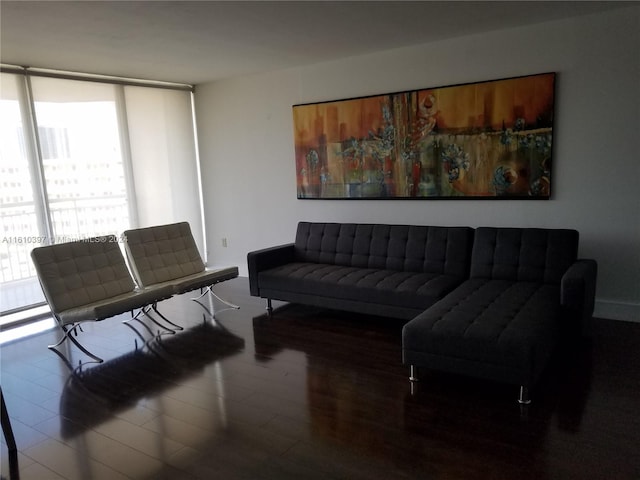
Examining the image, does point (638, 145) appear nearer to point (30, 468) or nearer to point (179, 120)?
point (30, 468)

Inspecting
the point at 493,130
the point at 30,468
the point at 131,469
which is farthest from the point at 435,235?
the point at 30,468

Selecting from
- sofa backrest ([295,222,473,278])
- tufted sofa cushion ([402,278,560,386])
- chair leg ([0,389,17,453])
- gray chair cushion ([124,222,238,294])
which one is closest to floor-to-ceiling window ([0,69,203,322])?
gray chair cushion ([124,222,238,294])

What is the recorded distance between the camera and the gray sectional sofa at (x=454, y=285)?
267 cm

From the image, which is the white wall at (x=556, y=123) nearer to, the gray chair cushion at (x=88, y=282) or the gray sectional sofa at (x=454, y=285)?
the gray sectional sofa at (x=454, y=285)

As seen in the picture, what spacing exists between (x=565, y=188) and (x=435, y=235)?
44.4 inches

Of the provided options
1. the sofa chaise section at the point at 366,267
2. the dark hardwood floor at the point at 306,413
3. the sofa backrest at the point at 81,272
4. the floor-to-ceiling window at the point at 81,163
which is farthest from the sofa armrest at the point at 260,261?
the floor-to-ceiling window at the point at 81,163

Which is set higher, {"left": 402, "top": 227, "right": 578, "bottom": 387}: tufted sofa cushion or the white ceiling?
the white ceiling

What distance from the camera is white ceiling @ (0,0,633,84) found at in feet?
10.3

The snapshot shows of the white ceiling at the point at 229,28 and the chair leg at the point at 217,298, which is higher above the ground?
the white ceiling at the point at 229,28

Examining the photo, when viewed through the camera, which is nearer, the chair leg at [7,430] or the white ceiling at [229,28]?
the chair leg at [7,430]

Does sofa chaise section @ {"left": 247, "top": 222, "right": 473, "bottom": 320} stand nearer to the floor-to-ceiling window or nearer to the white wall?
the white wall

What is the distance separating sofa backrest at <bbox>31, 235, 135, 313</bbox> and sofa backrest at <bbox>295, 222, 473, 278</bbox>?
177 centimetres

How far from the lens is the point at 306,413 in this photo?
8.83ft

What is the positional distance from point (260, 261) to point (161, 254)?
99cm
